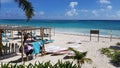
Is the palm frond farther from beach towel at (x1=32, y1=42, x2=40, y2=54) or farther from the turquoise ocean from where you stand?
the turquoise ocean

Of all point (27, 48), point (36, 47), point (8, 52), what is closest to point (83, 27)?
point (8, 52)

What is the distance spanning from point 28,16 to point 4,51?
3160 millimetres

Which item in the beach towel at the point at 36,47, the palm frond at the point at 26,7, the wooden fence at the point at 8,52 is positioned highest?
the palm frond at the point at 26,7

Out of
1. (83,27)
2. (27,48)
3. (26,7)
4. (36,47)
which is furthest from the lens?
(83,27)

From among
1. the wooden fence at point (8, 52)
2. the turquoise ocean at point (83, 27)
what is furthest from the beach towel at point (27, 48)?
the turquoise ocean at point (83, 27)

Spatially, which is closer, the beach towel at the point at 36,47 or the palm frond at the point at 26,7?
the beach towel at the point at 36,47

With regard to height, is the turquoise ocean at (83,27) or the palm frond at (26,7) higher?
the palm frond at (26,7)

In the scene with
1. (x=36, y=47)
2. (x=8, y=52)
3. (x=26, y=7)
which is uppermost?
(x=26, y=7)

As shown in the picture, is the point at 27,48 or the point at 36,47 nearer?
the point at 27,48

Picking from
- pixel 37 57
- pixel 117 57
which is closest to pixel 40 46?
pixel 37 57

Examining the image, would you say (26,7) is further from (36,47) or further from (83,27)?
(83,27)

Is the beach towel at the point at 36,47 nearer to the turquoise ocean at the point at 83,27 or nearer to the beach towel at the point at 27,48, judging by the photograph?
the beach towel at the point at 27,48

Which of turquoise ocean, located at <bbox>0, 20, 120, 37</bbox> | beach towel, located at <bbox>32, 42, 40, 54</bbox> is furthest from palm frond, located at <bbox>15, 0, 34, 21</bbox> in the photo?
turquoise ocean, located at <bbox>0, 20, 120, 37</bbox>

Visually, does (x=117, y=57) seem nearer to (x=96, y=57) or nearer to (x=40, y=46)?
(x=96, y=57)
